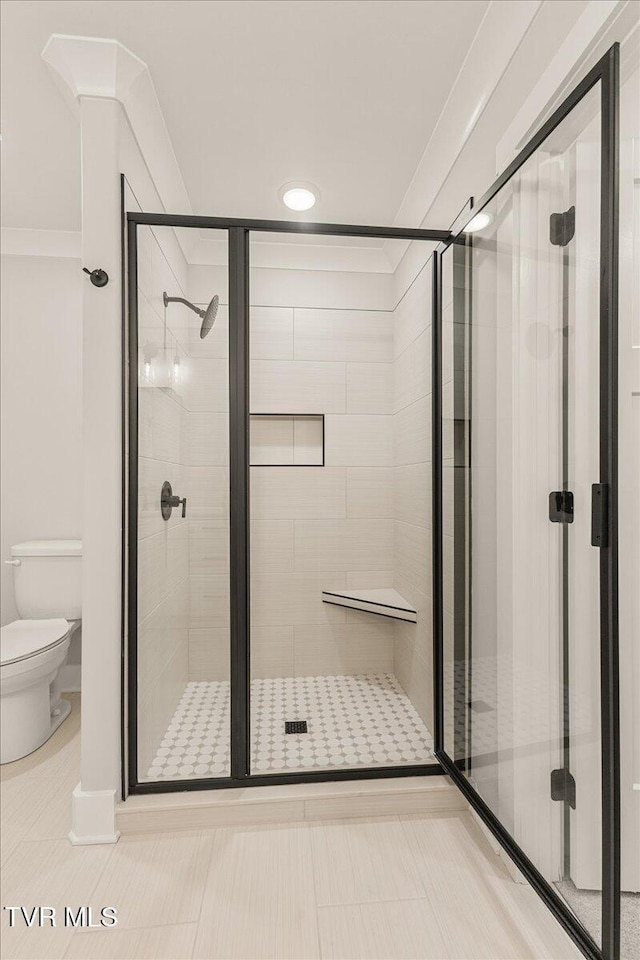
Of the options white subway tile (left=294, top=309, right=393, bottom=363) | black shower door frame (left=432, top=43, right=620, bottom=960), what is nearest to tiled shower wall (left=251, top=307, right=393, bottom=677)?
white subway tile (left=294, top=309, right=393, bottom=363)

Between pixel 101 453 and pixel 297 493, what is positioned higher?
pixel 101 453

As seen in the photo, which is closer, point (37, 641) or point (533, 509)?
point (533, 509)

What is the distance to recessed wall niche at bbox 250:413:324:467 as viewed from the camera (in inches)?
75.4

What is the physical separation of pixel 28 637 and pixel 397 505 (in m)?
1.68

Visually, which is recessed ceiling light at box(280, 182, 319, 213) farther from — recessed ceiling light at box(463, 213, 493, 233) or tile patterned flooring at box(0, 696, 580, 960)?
tile patterned flooring at box(0, 696, 580, 960)

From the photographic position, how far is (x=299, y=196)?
2359mm

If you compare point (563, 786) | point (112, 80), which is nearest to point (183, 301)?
point (112, 80)

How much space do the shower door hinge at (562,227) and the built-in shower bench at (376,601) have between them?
1.39m

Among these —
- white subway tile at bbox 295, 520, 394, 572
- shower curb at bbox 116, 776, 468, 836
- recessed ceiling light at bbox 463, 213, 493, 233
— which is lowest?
shower curb at bbox 116, 776, 468, 836

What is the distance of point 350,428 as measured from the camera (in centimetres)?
213

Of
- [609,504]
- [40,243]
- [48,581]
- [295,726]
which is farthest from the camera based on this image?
[40,243]

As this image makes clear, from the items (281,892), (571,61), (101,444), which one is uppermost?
(571,61)

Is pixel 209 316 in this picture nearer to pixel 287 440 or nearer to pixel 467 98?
pixel 287 440

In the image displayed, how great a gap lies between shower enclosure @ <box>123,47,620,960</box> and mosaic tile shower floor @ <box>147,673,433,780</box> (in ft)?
0.03
